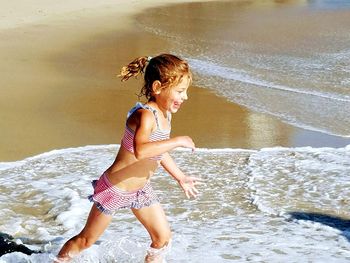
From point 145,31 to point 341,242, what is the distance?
16009mm

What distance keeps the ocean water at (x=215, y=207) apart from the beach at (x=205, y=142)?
0.01 m

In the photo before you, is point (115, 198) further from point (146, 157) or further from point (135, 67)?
point (135, 67)

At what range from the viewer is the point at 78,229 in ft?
16.8

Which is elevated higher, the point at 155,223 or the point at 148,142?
the point at 148,142

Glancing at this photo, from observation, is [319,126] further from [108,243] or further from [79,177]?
[108,243]

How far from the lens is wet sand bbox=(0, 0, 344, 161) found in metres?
8.16

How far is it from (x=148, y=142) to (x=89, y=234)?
698 millimetres

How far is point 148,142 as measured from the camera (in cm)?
363

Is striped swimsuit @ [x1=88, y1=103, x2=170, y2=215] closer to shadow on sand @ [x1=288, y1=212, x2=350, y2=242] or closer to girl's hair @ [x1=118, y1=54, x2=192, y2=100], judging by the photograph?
girl's hair @ [x1=118, y1=54, x2=192, y2=100]

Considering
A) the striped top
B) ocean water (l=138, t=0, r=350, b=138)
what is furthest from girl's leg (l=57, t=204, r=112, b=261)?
ocean water (l=138, t=0, r=350, b=138)

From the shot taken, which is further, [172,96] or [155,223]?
[155,223]

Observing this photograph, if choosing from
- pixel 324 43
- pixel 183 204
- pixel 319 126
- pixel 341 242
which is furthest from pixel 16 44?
pixel 341 242

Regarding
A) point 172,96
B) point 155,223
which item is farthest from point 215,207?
point 172,96

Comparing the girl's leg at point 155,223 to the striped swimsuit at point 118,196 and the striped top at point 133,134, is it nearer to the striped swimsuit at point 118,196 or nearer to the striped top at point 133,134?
the striped swimsuit at point 118,196
